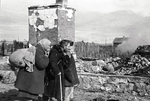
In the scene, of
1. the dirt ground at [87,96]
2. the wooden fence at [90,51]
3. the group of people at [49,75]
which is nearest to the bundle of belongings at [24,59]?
the group of people at [49,75]

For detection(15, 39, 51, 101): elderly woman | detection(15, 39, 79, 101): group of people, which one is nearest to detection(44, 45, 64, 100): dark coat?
detection(15, 39, 79, 101): group of people

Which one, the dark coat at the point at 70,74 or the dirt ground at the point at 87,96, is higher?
the dark coat at the point at 70,74

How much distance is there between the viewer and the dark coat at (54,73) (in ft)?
15.2

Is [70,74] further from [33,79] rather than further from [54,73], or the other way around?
[33,79]

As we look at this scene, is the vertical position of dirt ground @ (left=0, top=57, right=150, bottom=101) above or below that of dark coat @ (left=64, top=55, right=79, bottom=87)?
below

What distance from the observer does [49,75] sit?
188 inches

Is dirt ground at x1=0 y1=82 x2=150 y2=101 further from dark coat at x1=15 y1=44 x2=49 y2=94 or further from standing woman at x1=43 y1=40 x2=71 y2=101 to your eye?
dark coat at x1=15 y1=44 x2=49 y2=94

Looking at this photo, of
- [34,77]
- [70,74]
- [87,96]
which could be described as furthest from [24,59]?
[87,96]

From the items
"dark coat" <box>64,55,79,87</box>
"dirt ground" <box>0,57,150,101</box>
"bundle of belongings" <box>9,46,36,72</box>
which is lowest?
"dirt ground" <box>0,57,150,101</box>

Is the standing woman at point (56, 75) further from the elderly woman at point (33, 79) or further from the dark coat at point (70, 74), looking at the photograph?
the elderly woman at point (33, 79)

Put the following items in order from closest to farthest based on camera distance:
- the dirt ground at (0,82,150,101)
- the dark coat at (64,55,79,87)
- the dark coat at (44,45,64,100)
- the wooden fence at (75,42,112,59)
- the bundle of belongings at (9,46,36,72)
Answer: the bundle of belongings at (9,46,36,72) → the dark coat at (44,45,64,100) → the dark coat at (64,55,79,87) → the dirt ground at (0,82,150,101) → the wooden fence at (75,42,112,59)

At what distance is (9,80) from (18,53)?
521 centimetres

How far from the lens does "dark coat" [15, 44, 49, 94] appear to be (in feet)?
13.7

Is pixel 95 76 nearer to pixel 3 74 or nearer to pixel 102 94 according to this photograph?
pixel 102 94
